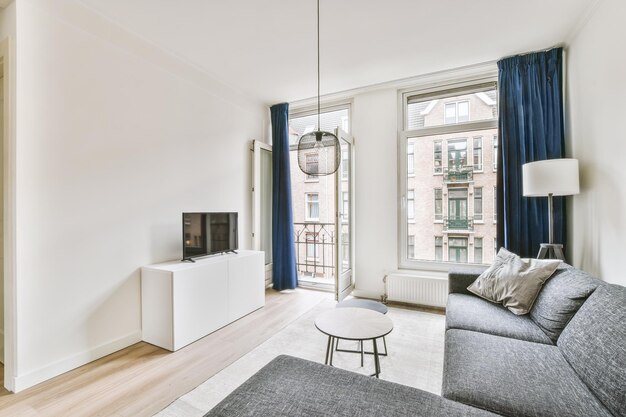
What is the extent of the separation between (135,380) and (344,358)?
5.12 feet

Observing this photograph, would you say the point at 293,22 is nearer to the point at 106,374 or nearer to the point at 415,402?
the point at 415,402

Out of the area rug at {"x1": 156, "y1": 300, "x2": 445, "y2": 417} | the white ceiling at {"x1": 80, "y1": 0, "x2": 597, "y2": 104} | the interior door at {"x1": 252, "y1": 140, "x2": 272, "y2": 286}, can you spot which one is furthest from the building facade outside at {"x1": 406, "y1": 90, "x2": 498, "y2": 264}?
the interior door at {"x1": 252, "y1": 140, "x2": 272, "y2": 286}

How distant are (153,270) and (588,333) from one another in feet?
9.95

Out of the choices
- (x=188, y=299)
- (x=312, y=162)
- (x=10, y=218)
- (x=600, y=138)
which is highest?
(x=600, y=138)

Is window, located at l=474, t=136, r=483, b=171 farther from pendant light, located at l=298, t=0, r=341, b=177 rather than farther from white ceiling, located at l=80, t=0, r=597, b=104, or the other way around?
pendant light, located at l=298, t=0, r=341, b=177

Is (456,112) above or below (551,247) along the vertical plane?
above

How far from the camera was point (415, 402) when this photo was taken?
1121 millimetres

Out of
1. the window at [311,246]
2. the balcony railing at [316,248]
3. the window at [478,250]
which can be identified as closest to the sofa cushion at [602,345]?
the window at [478,250]

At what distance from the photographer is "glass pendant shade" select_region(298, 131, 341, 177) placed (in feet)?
6.73

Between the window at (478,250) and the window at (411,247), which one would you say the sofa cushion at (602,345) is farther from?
the window at (411,247)

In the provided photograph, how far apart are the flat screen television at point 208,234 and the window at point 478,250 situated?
2884 millimetres

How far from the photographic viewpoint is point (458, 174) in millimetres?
3568

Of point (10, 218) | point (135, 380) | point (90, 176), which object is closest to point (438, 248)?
point (135, 380)

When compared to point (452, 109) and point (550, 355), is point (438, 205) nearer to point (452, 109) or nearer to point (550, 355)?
point (452, 109)
